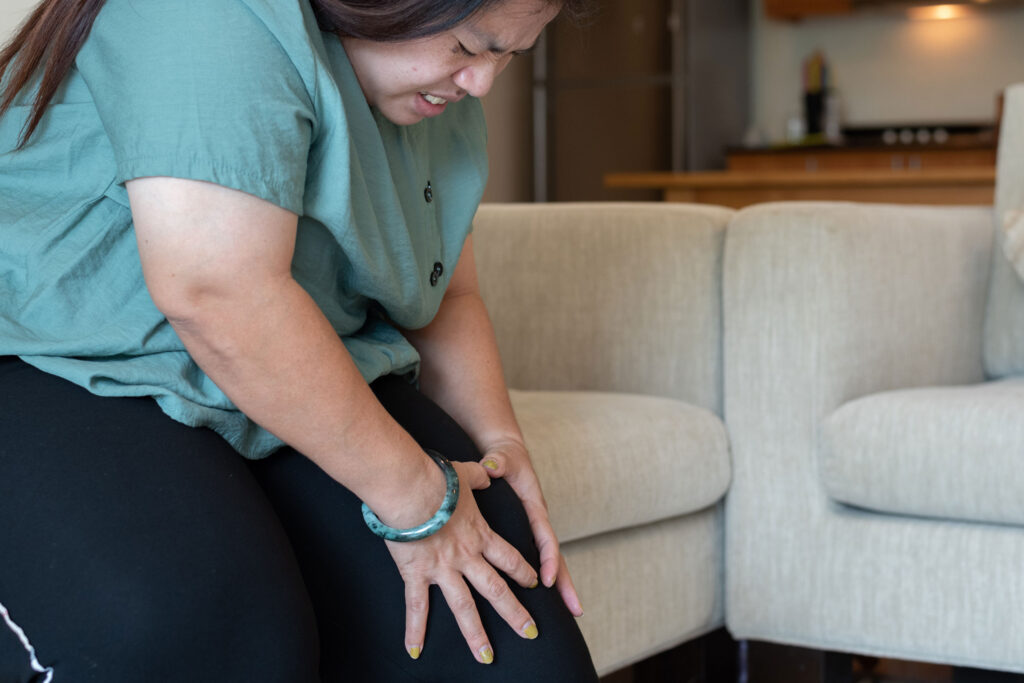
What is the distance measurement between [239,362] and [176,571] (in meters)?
0.13

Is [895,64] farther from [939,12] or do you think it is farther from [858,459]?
[858,459]

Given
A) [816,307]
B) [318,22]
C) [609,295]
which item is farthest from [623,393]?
[318,22]

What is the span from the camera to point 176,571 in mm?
685

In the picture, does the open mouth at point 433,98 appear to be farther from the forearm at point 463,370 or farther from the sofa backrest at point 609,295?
the sofa backrest at point 609,295

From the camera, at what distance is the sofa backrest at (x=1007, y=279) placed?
6.07 ft

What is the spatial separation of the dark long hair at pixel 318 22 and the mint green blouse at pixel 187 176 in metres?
0.01

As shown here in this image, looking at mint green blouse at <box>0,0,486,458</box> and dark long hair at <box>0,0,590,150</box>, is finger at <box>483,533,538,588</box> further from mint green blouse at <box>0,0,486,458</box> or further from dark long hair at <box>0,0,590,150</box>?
dark long hair at <box>0,0,590,150</box>

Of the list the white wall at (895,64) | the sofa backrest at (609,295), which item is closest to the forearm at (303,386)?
the sofa backrest at (609,295)

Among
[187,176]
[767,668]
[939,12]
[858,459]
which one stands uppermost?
[939,12]

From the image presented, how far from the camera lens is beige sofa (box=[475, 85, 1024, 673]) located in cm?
141

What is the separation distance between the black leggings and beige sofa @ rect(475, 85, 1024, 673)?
0.46 m

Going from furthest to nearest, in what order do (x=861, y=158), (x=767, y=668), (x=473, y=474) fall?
(x=861, y=158)
(x=767, y=668)
(x=473, y=474)

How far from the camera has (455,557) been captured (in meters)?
0.83

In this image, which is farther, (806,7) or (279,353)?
(806,7)
